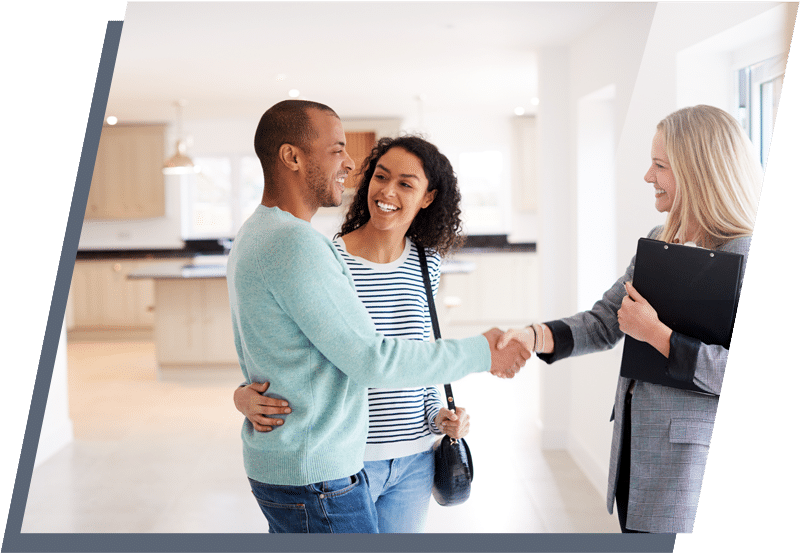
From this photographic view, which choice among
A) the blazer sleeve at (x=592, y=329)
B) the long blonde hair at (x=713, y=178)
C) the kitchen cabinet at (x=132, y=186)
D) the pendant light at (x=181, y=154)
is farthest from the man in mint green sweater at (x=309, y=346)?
the kitchen cabinet at (x=132, y=186)

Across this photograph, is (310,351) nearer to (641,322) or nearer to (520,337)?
(520,337)

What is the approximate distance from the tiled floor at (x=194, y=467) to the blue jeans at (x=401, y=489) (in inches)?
8.3

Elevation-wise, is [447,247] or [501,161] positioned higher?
[501,161]

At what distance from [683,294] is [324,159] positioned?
0.73 meters

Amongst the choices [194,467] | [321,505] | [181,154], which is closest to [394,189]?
[321,505]

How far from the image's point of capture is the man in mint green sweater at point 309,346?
100 cm

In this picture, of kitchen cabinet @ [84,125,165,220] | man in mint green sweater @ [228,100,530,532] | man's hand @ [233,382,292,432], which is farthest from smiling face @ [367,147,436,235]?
kitchen cabinet @ [84,125,165,220]

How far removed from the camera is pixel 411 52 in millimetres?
2234

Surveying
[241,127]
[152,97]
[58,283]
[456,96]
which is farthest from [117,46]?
[456,96]

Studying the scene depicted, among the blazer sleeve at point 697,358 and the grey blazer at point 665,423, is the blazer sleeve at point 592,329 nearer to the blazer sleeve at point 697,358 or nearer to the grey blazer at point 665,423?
the grey blazer at point 665,423

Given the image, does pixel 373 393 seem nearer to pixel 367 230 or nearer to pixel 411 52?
pixel 367 230

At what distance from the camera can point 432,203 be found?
4.61ft

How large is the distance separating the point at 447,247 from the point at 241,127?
610mm

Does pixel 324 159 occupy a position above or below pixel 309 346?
above
